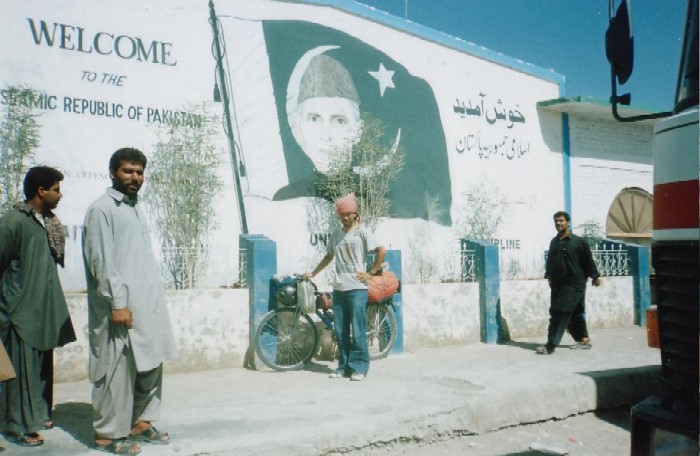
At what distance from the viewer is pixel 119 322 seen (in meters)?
3.35

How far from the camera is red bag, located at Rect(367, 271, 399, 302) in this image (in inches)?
256

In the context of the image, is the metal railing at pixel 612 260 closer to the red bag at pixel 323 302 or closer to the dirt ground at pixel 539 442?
the dirt ground at pixel 539 442

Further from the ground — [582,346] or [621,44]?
[621,44]

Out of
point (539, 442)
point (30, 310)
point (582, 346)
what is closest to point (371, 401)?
point (539, 442)

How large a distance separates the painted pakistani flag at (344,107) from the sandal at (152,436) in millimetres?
4943

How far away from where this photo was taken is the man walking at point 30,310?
145 inches

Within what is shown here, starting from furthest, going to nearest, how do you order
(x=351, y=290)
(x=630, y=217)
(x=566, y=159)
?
(x=630, y=217)
(x=566, y=159)
(x=351, y=290)

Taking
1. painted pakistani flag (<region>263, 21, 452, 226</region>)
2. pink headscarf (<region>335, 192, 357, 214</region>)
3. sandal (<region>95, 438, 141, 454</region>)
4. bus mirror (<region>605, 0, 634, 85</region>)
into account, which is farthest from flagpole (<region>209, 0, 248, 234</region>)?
bus mirror (<region>605, 0, 634, 85</region>)

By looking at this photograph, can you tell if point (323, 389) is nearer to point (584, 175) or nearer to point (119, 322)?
point (119, 322)

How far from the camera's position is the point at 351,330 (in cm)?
579

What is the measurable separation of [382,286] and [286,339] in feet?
3.85

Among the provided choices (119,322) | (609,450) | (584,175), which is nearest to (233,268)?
(119,322)

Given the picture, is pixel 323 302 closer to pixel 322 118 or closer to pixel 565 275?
pixel 565 275

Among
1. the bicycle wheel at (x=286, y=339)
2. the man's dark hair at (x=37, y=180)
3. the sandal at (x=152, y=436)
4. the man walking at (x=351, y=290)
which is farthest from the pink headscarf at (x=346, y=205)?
the sandal at (x=152, y=436)
